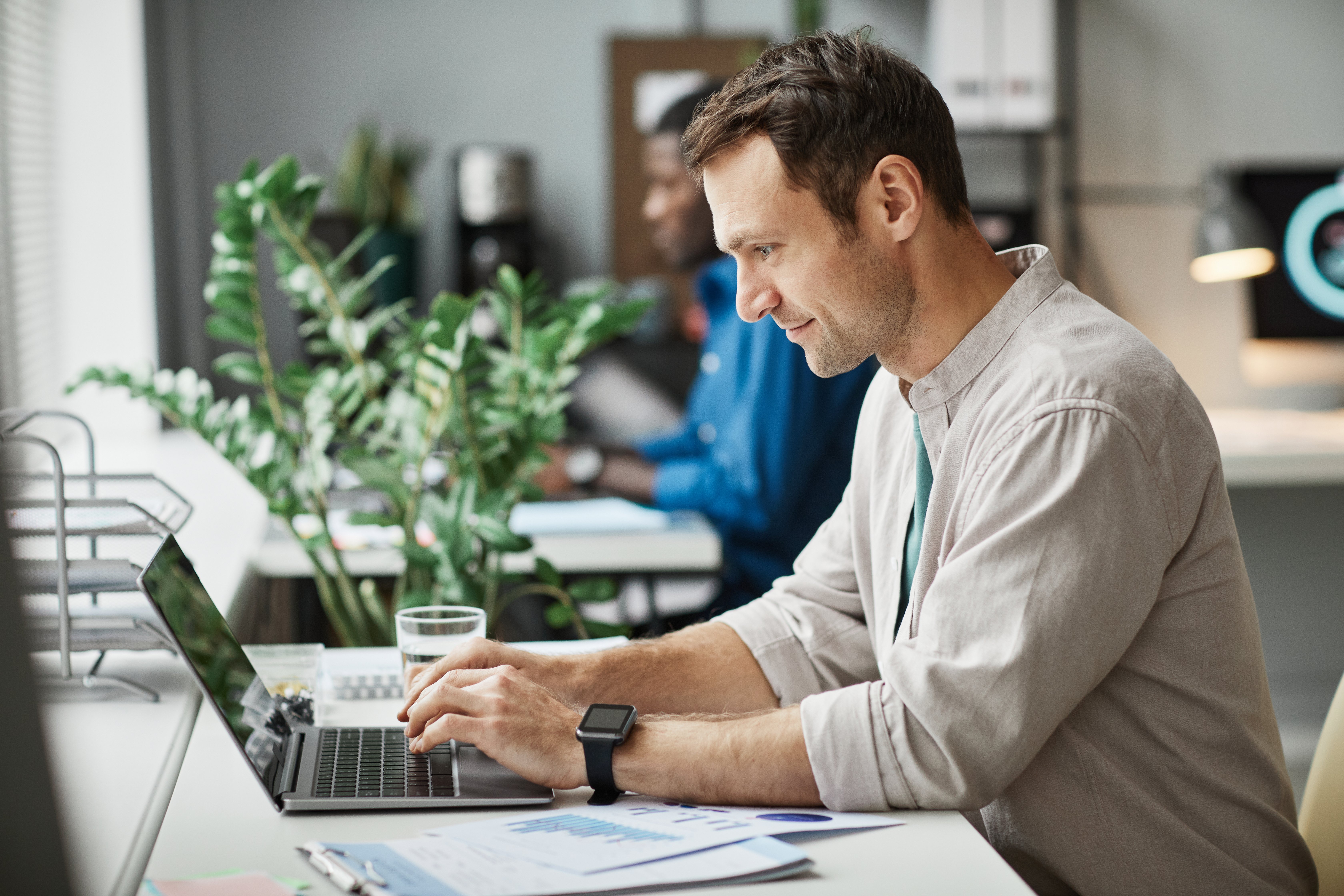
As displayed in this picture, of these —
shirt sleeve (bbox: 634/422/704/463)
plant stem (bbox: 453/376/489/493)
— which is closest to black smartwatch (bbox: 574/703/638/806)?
plant stem (bbox: 453/376/489/493)

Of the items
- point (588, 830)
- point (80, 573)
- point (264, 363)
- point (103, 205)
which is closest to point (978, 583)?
point (588, 830)

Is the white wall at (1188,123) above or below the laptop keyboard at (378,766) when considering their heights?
above

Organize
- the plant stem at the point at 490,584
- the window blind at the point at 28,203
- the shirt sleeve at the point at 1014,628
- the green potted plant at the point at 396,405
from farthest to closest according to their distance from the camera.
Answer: the window blind at the point at 28,203, the plant stem at the point at 490,584, the green potted plant at the point at 396,405, the shirt sleeve at the point at 1014,628

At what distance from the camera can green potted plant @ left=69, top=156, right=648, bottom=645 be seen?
5.59 feet

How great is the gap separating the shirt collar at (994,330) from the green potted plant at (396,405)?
716 millimetres

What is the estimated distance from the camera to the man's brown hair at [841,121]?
1.13 metres

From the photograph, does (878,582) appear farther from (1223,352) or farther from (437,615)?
(1223,352)

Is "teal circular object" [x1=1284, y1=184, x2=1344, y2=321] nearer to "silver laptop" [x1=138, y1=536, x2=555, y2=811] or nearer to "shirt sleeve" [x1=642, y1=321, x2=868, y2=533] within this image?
"shirt sleeve" [x1=642, y1=321, x2=868, y2=533]

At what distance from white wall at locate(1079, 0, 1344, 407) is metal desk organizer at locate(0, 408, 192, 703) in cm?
358

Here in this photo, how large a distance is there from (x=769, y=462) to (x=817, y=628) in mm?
1006

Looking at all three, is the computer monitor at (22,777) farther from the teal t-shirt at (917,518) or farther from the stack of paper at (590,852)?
the teal t-shirt at (917,518)

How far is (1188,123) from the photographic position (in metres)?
4.24

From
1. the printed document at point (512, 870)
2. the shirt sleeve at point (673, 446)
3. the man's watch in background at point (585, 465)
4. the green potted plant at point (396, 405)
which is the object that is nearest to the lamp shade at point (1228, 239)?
the shirt sleeve at point (673, 446)

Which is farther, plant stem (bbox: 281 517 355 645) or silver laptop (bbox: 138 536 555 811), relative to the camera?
plant stem (bbox: 281 517 355 645)
